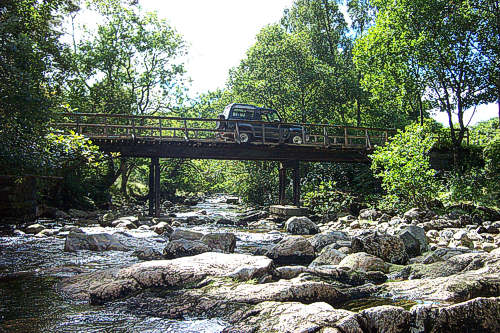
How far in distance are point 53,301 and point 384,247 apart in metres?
6.87

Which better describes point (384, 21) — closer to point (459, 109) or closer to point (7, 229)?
point (459, 109)

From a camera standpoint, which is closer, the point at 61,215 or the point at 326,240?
the point at 326,240

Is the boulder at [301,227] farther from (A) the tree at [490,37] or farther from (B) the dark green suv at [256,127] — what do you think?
(A) the tree at [490,37]

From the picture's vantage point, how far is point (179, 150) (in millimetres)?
19797

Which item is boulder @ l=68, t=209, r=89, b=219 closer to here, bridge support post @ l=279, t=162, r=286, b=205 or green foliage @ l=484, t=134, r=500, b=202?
bridge support post @ l=279, t=162, r=286, b=205

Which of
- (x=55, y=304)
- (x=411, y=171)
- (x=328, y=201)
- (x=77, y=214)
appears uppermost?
(x=411, y=171)

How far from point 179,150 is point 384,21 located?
15.0 meters

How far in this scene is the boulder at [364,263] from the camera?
7789 millimetres

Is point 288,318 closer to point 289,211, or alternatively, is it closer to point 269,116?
point 289,211

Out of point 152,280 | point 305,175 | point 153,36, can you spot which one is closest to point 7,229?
point 152,280

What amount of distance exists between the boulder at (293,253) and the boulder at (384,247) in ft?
3.60

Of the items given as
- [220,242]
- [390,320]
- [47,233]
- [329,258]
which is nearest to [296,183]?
[220,242]

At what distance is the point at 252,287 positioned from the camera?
5.75 m

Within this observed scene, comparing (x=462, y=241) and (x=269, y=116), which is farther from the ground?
(x=269, y=116)
